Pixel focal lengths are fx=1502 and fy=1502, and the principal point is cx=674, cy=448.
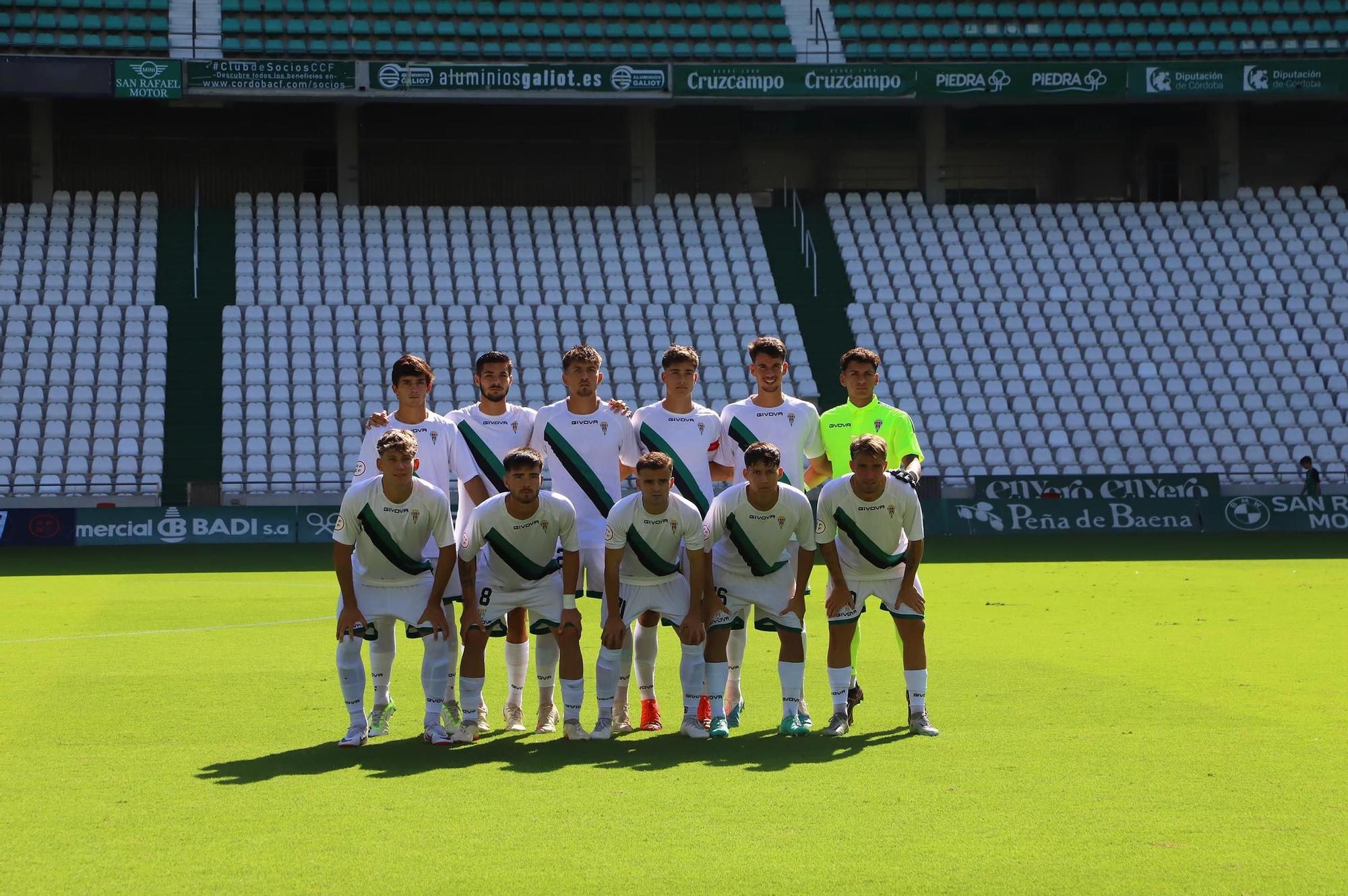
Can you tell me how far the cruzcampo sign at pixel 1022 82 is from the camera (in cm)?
3064

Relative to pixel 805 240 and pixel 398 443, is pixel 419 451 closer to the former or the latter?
pixel 398 443

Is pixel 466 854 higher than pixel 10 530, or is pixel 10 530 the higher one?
pixel 10 530

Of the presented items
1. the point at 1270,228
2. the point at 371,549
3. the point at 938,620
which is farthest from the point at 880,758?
the point at 1270,228

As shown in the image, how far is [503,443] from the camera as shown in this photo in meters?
8.60

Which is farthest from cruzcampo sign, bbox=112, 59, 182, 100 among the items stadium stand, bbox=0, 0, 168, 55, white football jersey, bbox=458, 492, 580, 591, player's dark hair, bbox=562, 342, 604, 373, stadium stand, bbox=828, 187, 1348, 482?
white football jersey, bbox=458, 492, 580, 591

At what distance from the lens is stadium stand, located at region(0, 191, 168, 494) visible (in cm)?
2442

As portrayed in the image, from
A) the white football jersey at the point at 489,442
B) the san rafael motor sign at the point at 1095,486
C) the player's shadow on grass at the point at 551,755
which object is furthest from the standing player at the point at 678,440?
the san rafael motor sign at the point at 1095,486

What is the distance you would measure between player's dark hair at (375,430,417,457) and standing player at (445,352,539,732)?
800 millimetres

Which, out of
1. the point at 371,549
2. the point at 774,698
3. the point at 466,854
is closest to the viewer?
the point at 466,854

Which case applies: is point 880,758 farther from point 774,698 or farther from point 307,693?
→ point 307,693

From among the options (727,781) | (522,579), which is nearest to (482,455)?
(522,579)

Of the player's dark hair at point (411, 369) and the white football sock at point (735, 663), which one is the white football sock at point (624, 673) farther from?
the player's dark hair at point (411, 369)

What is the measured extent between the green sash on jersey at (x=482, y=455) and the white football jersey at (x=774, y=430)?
1275 mm

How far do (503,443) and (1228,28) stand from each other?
29.2 meters
